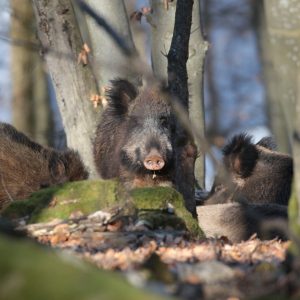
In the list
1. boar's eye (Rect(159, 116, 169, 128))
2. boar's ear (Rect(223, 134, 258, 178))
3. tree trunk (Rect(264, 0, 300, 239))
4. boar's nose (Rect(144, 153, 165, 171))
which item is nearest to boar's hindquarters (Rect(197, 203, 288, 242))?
boar's nose (Rect(144, 153, 165, 171))

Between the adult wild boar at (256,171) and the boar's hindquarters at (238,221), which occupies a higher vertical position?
the adult wild boar at (256,171)

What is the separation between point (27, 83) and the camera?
74.6 feet

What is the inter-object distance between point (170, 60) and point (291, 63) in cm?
A: 299

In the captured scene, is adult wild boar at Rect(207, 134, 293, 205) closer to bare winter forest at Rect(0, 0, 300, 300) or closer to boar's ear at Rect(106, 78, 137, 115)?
bare winter forest at Rect(0, 0, 300, 300)

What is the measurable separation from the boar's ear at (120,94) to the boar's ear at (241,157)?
1915mm

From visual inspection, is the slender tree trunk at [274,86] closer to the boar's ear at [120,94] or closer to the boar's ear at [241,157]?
the boar's ear at [241,157]

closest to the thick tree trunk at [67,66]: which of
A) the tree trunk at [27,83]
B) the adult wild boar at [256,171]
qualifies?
the adult wild boar at [256,171]

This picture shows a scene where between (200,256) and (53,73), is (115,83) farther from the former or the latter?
(200,256)

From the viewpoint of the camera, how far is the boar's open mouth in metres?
11.2

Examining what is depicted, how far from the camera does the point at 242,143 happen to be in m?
13.5

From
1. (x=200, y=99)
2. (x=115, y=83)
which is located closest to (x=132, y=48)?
(x=115, y=83)

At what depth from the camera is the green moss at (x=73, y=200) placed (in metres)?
8.25

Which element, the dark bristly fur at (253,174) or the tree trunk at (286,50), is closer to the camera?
the tree trunk at (286,50)

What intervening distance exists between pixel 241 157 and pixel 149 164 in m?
2.41
